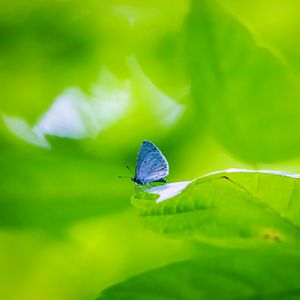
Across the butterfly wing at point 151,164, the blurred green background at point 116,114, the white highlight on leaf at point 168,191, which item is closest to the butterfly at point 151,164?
the butterfly wing at point 151,164

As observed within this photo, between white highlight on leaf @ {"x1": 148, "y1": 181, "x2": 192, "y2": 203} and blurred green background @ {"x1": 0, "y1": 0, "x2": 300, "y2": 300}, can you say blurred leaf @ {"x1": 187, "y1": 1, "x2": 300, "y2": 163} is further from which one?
white highlight on leaf @ {"x1": 148, "y1": 181, "x2": 192, "y2": 203}

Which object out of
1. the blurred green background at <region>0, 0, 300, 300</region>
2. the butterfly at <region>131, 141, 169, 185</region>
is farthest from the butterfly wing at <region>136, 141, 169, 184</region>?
the blurred green background at <region>0, 0, 300, 300</region>

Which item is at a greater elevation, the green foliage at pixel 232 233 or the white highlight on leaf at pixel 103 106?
the white highlight on leaf at pixel 103 106

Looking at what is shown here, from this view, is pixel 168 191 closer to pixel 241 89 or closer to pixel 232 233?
pixel 232 233

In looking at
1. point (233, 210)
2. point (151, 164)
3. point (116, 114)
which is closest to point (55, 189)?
point (151, 164)

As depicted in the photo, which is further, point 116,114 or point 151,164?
point 116,114

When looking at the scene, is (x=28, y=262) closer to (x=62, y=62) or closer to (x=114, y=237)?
(x=114, y=237)

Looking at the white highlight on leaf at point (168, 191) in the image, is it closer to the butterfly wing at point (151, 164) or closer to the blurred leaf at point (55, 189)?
the butterfly wing at point (151, 164)
